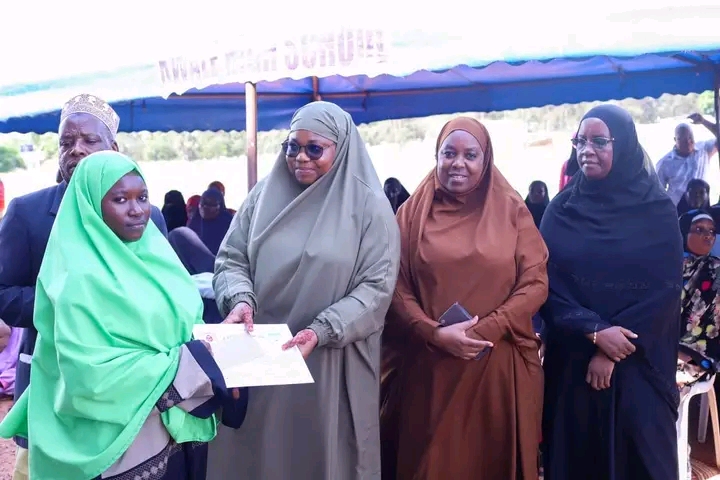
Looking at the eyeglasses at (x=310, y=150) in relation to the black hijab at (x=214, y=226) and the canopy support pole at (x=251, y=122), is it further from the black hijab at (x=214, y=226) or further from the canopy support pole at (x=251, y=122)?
the black hijab at (x=214, y=226)

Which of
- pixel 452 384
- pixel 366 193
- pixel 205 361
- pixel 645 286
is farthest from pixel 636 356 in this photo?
pixel 205 361

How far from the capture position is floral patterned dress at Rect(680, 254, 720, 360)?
13.8 feet

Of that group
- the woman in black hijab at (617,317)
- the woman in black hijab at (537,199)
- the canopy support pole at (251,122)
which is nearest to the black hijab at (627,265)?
the woman in black hijab at (617,317)

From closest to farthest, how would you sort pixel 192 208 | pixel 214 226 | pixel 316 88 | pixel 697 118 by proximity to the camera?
pixel 697 118, pixel 214 226, pixel 316 88, pixel 192 208

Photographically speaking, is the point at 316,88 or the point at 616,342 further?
the point at 316,88

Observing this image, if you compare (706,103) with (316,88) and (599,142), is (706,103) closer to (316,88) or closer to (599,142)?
(316,88)

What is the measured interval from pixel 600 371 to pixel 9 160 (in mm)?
27051

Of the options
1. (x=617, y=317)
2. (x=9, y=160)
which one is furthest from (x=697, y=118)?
(x=9, y=160)

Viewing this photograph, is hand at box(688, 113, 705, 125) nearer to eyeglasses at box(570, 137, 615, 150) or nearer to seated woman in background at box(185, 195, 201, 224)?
eyeglasses at box(570, 137, 615, 150)

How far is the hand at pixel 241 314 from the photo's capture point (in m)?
2.52

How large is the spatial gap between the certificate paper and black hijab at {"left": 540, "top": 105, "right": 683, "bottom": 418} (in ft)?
4.02

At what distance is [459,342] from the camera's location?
2734 mm

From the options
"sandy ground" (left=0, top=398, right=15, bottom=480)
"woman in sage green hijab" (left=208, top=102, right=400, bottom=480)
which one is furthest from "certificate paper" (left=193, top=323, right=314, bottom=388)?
"sandy ground" (left=0, top=398, right=15, bottom=480)

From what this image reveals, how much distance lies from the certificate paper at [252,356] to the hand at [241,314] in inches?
5.8
